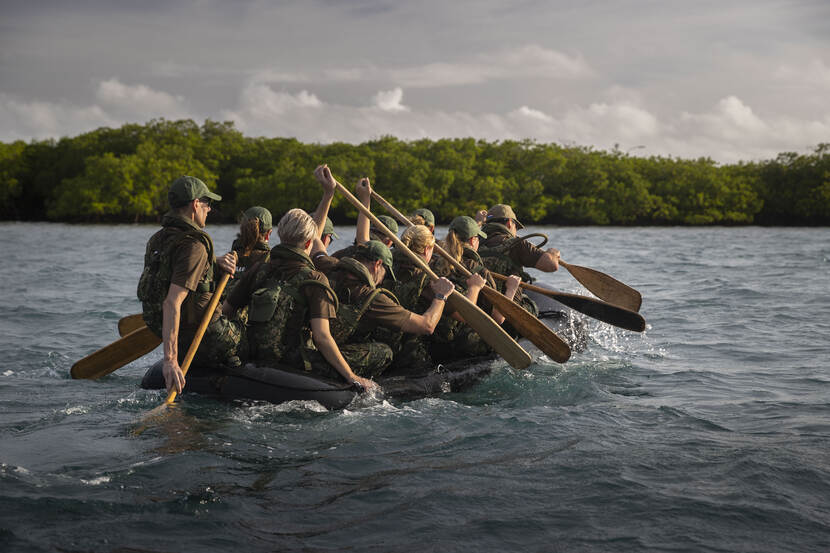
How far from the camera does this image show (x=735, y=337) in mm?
11445

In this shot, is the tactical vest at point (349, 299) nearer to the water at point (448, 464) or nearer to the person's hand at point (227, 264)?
the water at point (448, 464)

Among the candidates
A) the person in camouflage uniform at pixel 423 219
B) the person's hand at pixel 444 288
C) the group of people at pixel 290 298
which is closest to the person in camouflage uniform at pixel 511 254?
the person in camouflage uniform at pixel 423 219

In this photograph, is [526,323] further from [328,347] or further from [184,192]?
[184,192]

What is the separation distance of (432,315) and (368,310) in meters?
0.57

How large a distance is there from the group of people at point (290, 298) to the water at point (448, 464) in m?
0.44

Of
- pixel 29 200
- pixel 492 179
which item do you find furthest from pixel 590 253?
pixel 29 200

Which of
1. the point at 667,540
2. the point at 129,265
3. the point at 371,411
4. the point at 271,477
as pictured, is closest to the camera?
the point at 667,540

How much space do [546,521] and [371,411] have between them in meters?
2.17

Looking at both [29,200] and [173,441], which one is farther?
[29,200]

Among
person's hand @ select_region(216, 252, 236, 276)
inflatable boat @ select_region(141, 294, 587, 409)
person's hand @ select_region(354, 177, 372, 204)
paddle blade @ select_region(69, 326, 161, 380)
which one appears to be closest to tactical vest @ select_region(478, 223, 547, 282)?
person's hand @ select_region(354, 177, 372, 204)

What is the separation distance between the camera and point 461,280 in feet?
25.6

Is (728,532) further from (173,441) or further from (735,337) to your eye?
(735,337)

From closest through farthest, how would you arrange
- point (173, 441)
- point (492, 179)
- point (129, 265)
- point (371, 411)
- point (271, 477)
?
point (271, 477) → point (173, 441) → point (371, 411) → point (129, 265) → point (492, 179)

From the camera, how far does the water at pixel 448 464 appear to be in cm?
428
